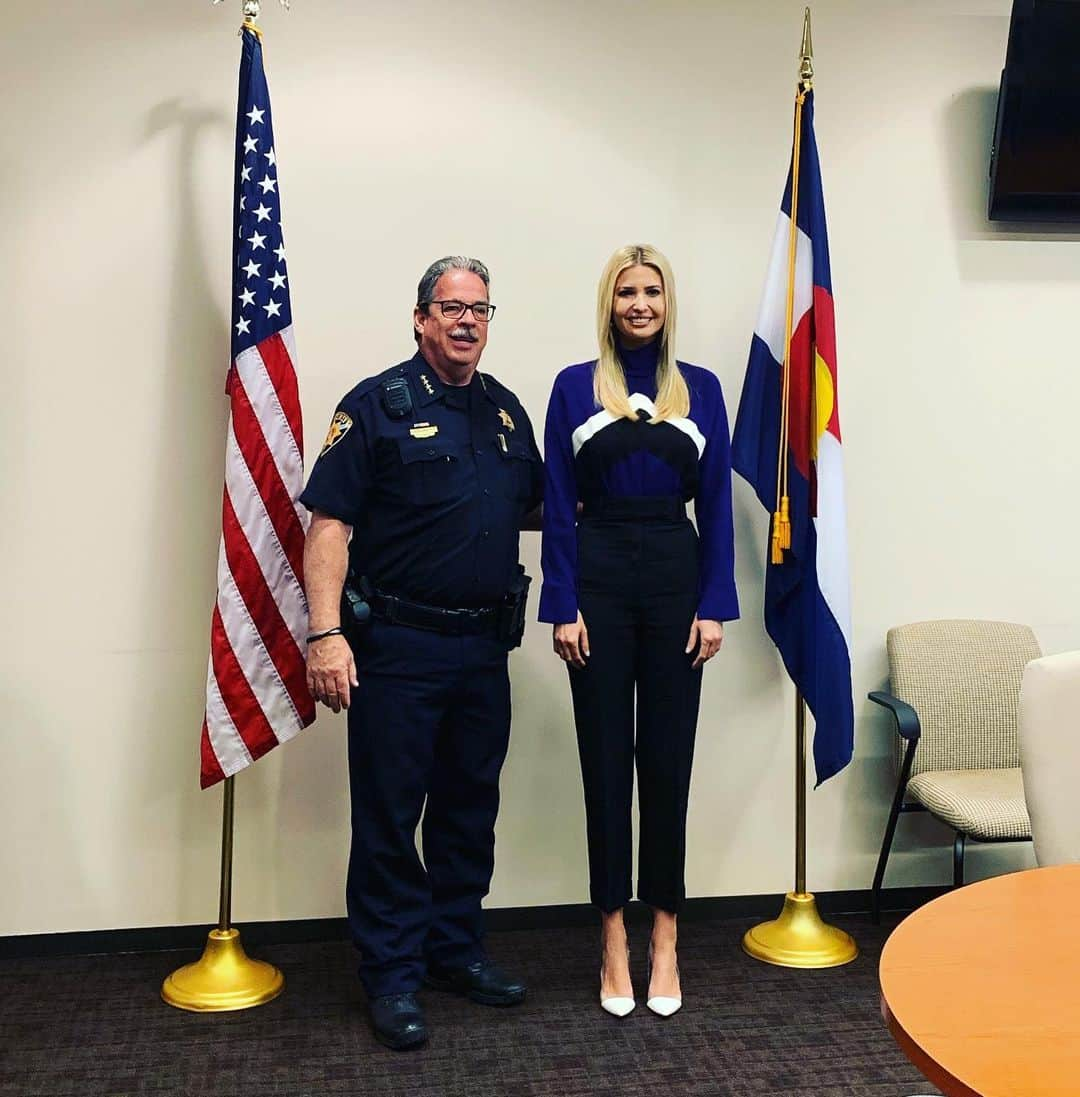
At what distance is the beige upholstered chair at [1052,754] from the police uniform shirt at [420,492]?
4.21 ft

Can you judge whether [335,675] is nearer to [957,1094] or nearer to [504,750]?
[504,750]

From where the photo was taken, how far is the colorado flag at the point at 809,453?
10.7 feet

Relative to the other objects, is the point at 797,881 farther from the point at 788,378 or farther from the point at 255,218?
the point at 255,218

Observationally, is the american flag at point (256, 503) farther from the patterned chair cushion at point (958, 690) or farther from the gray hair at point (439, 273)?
the patterned chair cushion at point (958, 690)

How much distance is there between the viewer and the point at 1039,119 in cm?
356

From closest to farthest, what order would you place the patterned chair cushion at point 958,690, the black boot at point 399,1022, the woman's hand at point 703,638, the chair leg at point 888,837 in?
the black boot at point 399,1022 < the woman's hand at point 703,638 < the chair leg at point 888,837 < the patterned chair cushion at point 958,690

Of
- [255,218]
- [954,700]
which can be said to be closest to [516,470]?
[255,218]

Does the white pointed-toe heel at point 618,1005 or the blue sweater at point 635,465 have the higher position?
the blue sweater at point 635,465

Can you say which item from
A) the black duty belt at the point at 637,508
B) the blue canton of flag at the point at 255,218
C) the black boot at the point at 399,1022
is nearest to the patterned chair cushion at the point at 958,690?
the black duty belt at the point at 637,508

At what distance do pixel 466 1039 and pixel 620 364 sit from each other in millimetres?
1552

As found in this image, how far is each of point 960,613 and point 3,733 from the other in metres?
2.66

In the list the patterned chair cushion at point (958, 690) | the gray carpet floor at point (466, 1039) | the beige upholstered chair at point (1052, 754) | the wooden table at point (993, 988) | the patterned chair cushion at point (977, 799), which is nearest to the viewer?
the wooden table at point (993, 988)

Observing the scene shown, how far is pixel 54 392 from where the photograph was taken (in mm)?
3260

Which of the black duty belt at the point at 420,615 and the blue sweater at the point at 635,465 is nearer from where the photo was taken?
the black duty belt at the point at 420,615
